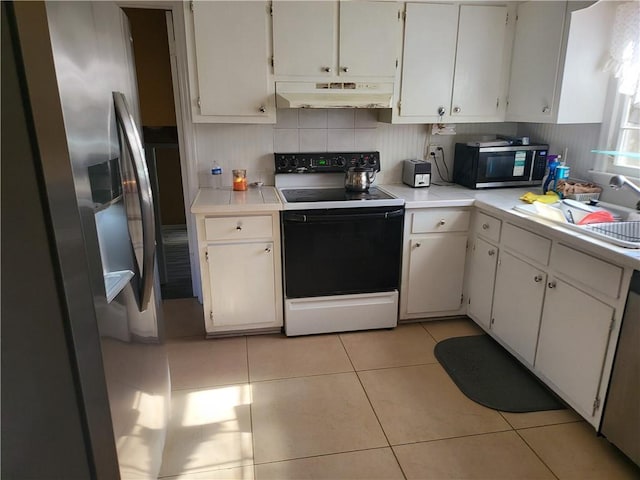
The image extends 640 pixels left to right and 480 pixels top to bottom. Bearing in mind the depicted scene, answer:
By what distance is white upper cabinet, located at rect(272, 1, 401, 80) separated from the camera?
2.62 meters

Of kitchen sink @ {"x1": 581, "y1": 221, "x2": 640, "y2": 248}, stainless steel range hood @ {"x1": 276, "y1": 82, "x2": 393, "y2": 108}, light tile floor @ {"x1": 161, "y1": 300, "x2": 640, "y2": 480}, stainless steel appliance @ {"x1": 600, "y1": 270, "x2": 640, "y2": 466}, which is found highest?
stainless steel range hood @ {"x1": 276, "y1": 82, "x2": 393, "y2": 108}

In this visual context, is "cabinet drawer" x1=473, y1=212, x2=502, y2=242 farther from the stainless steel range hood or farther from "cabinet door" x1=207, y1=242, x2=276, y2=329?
"cabinet door" x1=207, y1=242, x2=276, y2=329

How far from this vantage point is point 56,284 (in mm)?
812

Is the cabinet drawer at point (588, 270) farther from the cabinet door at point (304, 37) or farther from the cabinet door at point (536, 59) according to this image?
the cabinet door at point (304, 37)

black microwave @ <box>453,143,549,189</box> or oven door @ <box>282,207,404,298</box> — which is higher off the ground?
black microwave @ <box>453,143,549,189</box>

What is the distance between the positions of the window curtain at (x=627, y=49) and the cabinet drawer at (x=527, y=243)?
94 cm

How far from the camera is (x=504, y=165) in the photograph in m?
3.03

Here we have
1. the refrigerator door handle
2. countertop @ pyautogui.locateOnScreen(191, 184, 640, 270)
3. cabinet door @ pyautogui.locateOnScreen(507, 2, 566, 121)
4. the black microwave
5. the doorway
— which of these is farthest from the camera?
the doorway

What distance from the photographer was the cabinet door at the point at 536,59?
260 centimetres

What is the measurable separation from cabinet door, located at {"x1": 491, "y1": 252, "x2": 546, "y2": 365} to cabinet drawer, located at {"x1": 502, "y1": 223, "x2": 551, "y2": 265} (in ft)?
0.20

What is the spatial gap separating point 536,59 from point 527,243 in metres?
1.23

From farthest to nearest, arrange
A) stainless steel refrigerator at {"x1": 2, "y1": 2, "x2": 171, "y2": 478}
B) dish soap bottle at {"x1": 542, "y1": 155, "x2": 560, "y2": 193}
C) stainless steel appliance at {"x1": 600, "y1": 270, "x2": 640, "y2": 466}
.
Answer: dish soap bottle at {"x1": 542, "y1": 155, "x2": 560, "y2": 193} < stainless steel appliance at {"x1": 600, "y1": 270, "x2": 640, "y2": 466} < stainless steel refrigerator at {"x1": 2, "y1": 2, "x2": 171, "y2": 478}

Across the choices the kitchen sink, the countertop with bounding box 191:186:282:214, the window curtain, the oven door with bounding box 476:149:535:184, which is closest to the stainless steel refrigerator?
the countertop with bounding box 191:186:282:214

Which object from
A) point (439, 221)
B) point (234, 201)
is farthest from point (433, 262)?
point (234, 201)
